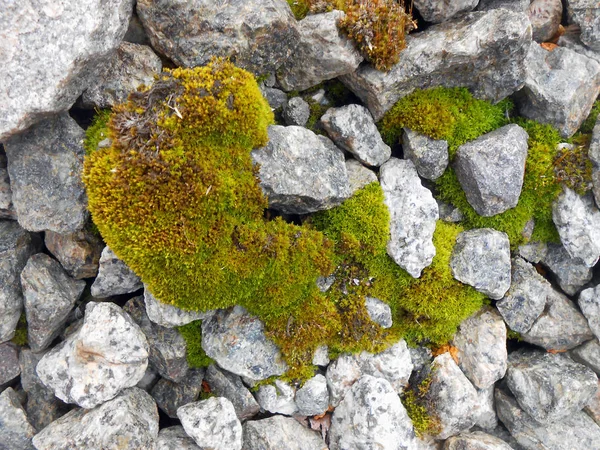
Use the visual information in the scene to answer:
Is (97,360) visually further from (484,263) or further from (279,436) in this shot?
(484,263)

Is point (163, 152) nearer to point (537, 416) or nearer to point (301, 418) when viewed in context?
point (301, 418)

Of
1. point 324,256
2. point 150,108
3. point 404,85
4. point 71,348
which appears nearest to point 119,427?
point 71,348

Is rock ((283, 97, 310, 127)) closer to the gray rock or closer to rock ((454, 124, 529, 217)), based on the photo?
the gray rock

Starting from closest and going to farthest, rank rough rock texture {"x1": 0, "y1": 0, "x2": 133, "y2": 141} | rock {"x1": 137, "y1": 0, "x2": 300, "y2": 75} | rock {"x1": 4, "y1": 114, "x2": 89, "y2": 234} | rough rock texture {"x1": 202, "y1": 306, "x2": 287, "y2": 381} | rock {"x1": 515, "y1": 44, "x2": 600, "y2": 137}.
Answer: rough rock texture {"x1": 0, "y1": 0, "x2": 133, "y2": 141} < rock {"x1": 137, "y1": 0, "x2": 300, "y2": 75} < rock {"x1": 4, "y1": 114, "x2": 89, "y2": 234} < rough rock texture {"x1": 202, "y1": 306, "x2": 287, "y2": 381} < rock {"x1": 515, "y1": 44, "x2": 600, "y2": 137}

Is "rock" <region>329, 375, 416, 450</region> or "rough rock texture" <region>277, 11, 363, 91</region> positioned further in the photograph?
"rock" <region>329, 375, 416, 450</region>

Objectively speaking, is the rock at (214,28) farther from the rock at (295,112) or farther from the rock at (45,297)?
the rock at (45,297)

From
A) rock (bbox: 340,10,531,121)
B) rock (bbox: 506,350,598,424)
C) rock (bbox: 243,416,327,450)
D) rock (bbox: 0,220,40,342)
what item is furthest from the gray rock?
rock (bbox: 0,220,40,342)
